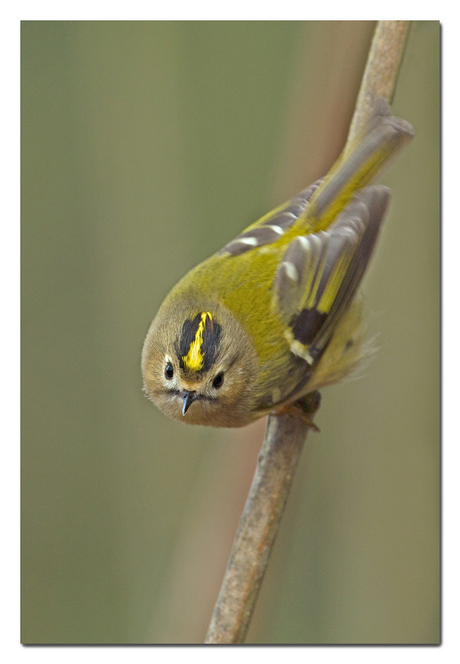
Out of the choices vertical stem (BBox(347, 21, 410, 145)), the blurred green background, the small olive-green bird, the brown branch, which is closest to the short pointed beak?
the small olive-green bird

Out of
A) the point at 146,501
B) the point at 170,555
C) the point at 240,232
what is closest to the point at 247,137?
the point at 240,232

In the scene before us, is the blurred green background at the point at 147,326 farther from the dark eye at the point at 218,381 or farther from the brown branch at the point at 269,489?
the dark eye at the point at 218,381

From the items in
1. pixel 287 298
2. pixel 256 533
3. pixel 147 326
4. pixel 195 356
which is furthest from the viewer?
pixel 147 326

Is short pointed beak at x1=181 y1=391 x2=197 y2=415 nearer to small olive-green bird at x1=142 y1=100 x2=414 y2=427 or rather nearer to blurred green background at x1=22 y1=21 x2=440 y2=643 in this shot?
small olive-green bird at x1=142 y1=100 x2=414 y2=427

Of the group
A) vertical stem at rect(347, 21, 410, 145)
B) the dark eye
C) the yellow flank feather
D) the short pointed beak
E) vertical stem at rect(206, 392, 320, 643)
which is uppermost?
vertical stem at rect(347, 21, 410, 145)

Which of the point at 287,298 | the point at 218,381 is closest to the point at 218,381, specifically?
the point at 218,381

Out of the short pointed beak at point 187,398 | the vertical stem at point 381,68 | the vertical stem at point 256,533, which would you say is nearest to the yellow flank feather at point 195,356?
the short pointed beak at point 187,398

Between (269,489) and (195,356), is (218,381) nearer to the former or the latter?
(195,356)
